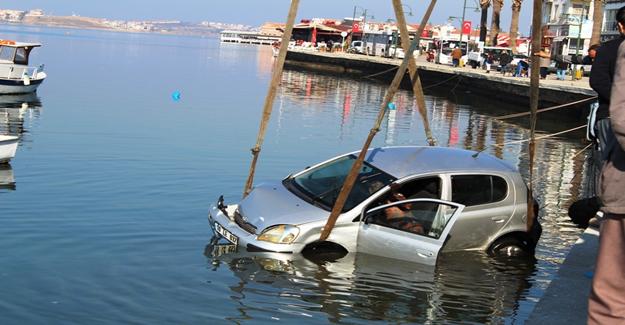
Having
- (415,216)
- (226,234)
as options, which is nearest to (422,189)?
(415,216)

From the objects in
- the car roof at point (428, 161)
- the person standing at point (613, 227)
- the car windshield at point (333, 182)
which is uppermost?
the person standing at point (613, 227)

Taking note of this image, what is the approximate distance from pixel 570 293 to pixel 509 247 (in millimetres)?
3302

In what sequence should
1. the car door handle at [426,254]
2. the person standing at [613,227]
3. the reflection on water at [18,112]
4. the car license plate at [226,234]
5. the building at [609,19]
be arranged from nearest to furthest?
the person standing at [613,227], the car door handle at [426,254], the car license plate at [226,234], the reflection on water at [18,112], the building at [609,19]

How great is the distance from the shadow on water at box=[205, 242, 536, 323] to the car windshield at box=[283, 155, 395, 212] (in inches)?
28.5

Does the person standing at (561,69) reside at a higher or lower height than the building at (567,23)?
lower

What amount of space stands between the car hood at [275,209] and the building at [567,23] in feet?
212

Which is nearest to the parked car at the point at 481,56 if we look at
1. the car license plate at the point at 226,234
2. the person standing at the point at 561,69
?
the person standing at the point at 561,69

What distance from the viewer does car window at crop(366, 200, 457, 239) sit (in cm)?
1067

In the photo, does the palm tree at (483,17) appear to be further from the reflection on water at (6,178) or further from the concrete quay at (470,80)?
the reflection on water at (6,178)

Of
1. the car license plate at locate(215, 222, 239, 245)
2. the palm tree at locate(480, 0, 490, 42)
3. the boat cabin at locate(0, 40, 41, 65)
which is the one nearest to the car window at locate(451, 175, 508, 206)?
the car license plate at locate(215, 222, 239, 245)

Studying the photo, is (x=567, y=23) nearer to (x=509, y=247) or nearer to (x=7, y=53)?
(x=7, y=53)

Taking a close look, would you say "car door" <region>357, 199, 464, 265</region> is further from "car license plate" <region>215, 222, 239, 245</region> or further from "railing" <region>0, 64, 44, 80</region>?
"railing" <region>0, 64, 44, 80</region>

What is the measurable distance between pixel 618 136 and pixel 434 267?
6429 millimetres

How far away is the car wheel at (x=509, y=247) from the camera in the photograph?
11648 millimetres
